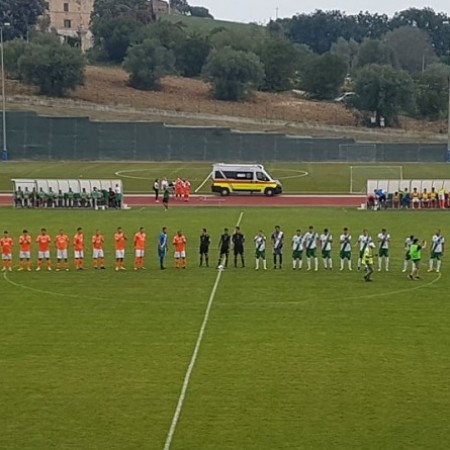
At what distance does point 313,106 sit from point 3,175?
174 ft

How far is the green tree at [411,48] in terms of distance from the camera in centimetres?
18338

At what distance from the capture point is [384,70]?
110000 millimetres

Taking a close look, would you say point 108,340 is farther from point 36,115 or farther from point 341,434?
point 36,115

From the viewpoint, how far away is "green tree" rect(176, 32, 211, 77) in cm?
13112

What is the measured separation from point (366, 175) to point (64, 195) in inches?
914

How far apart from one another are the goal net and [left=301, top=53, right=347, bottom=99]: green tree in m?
50.7

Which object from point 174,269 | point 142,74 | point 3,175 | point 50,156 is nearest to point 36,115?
point 50,156

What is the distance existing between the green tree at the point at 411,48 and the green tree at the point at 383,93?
73.7 meters

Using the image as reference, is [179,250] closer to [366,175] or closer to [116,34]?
[366,175]

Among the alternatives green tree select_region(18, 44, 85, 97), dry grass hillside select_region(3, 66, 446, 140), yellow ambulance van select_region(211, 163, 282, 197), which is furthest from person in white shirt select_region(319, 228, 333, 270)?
green tree select_region(18, 44, 85, 97)

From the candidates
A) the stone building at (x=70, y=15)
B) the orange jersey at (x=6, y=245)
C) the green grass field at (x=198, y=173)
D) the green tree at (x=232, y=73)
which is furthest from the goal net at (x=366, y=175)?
the stone building at (x=70, y=15)

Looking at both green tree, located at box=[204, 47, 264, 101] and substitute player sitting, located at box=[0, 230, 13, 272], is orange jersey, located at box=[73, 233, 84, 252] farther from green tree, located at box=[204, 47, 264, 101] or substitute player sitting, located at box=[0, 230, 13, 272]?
green tree, located at box=[204, 47, 264, 101]

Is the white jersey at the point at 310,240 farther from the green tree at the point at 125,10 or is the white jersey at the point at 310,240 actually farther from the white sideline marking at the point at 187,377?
the green tree at the point at 125,10

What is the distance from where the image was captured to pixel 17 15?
148000mm
